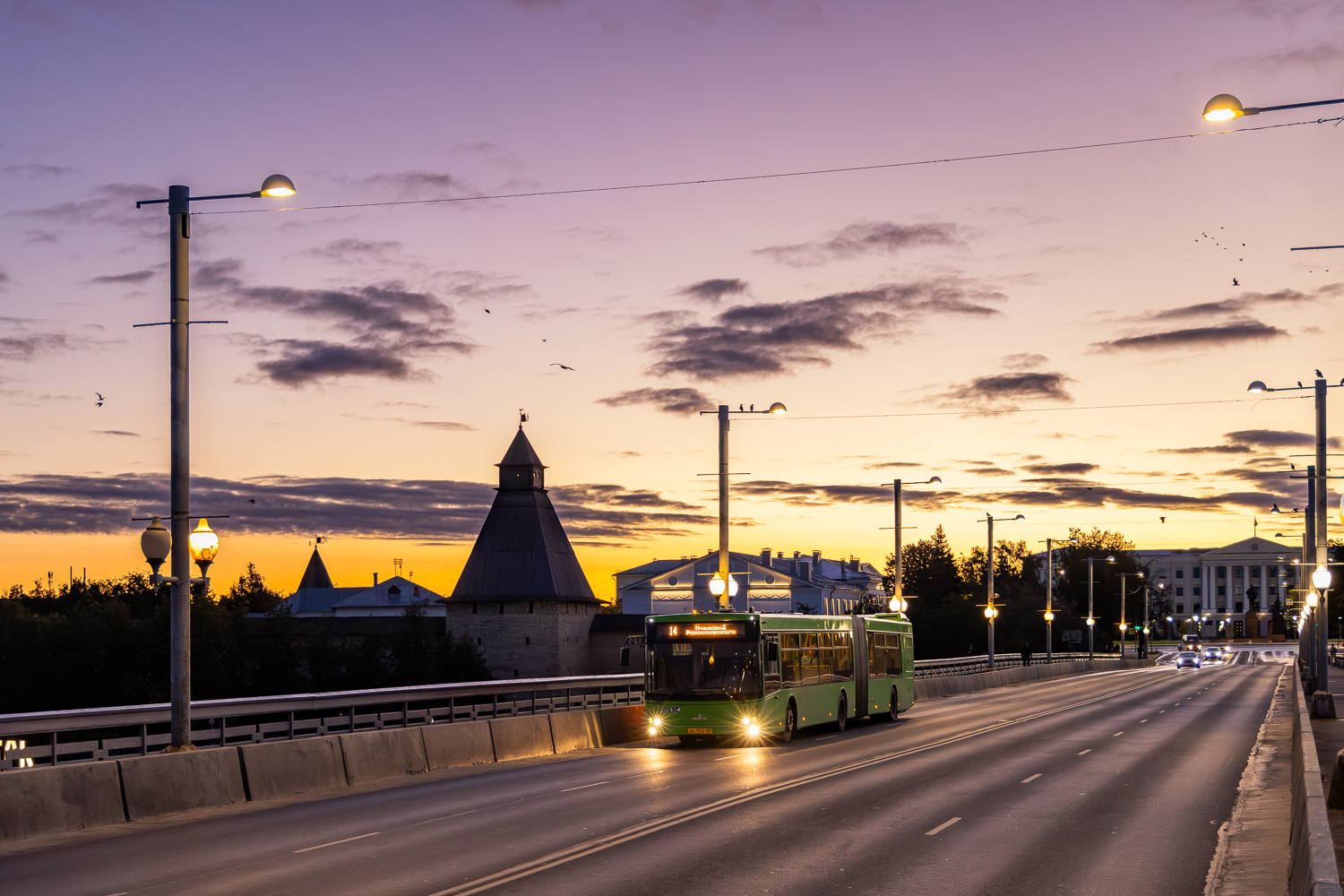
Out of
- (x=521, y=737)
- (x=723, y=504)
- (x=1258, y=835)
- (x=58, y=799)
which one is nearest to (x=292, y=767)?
(x=58, y=799)

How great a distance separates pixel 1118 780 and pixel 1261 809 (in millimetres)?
3684

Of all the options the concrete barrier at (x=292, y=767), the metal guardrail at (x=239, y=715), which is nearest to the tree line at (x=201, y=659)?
the metal guardrail at (x=239, y=715)

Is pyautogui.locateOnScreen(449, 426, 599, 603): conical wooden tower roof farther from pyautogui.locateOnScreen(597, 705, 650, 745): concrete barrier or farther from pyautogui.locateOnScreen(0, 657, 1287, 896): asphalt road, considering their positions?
pyautogui.locateOnScreen(0, 657, 1287, 896): asphalt road

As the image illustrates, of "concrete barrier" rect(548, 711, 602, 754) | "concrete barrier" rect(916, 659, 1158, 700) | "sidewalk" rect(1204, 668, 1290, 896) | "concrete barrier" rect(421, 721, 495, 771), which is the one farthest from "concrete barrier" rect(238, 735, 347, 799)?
"concrete barrier" rect(916, 659, 1158, 700)

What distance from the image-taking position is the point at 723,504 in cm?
3922

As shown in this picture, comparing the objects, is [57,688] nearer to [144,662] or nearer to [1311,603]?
[144,662]

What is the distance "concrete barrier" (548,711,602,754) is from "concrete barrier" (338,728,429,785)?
4.74m

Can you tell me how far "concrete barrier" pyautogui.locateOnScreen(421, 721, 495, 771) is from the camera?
79.2 ft

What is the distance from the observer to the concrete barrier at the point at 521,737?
2623 centimetres

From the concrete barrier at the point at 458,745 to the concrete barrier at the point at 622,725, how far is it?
187 inches

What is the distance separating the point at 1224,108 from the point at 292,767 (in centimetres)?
1456

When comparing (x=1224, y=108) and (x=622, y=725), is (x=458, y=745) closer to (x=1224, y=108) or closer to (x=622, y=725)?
(x=622, y=725)

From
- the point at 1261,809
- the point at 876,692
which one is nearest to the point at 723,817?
the point at 1261,809

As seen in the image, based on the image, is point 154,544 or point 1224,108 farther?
point 154,544
